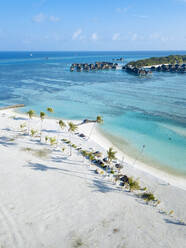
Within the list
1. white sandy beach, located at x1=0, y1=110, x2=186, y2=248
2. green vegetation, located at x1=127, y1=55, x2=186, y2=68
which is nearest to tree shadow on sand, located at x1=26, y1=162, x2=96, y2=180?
white sandy beach, located at x1=0, y1=110, x2=186, y2=248

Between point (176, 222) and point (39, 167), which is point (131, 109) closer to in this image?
point (39, 167)

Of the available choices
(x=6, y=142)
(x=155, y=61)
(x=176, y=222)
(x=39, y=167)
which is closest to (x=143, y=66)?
(x=155, y=61)

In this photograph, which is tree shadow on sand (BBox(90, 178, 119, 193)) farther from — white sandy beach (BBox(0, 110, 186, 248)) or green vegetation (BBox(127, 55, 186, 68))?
green vegetation (BBox(127, 55, 186, 68))

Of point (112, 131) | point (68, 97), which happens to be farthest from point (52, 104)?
point (112, 131)

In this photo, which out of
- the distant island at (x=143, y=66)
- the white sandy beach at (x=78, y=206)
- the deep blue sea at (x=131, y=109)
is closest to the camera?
the white sandy beach at (x=78, y=206)

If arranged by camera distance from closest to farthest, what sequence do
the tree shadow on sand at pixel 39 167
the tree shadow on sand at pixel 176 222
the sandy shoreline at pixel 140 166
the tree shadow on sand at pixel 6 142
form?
1. the tree shadow on sand at pixel 176 222
2. the tree shadow on sand at pixel 39 167
3. the sandy shoreline at pixel 140 166
4. the tree shadow on sand at pixel 6 142

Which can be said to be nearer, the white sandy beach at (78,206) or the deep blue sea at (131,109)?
the white sandy beach at (78,206)

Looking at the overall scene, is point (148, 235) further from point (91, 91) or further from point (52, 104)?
point (91, 91)

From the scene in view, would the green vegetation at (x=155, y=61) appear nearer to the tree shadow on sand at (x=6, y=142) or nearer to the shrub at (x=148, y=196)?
the tree shadow on sand at (x=6, y=142)

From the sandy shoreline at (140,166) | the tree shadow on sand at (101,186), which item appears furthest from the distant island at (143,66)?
the tree shadow on sand at (101,186)
